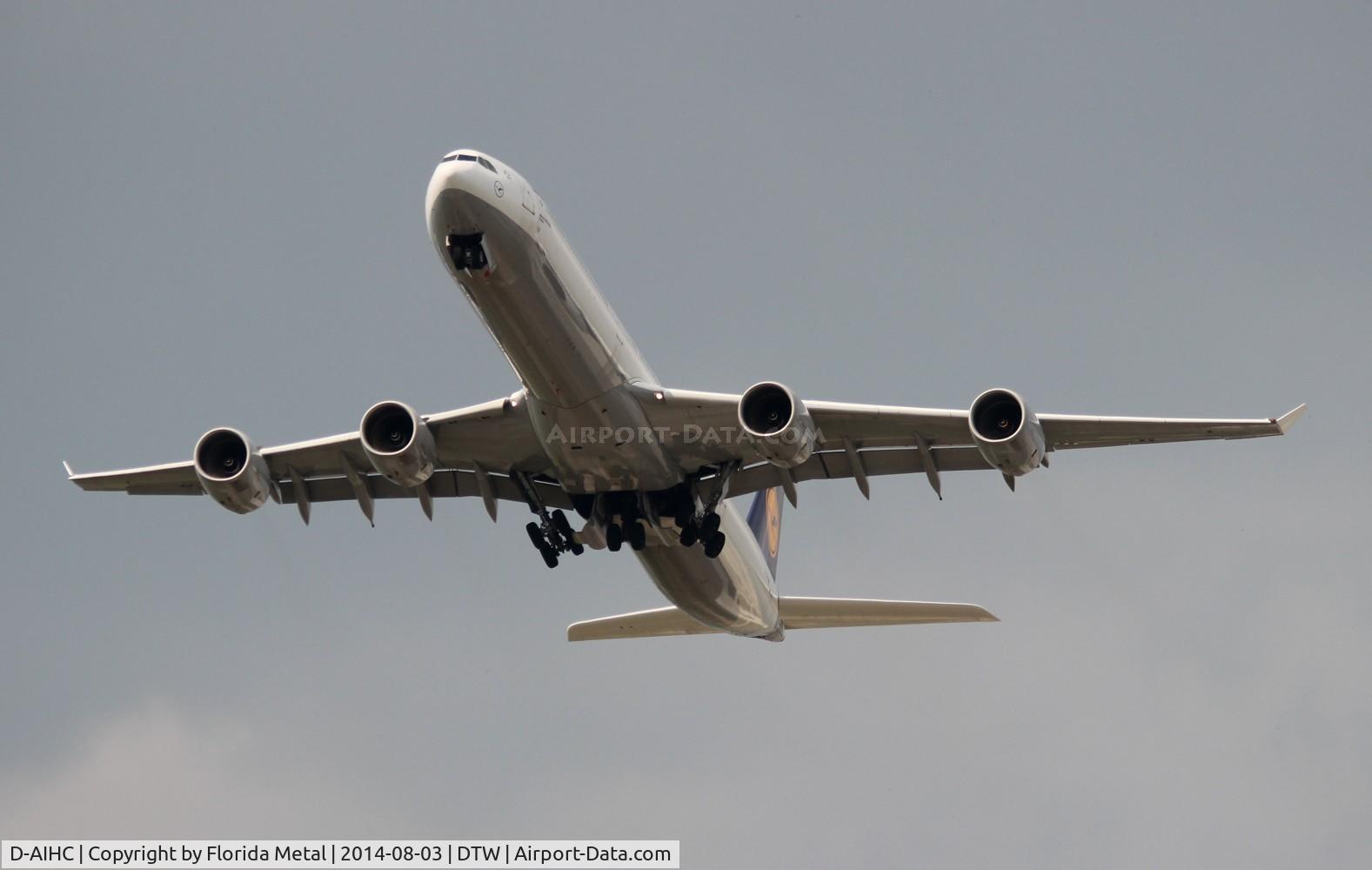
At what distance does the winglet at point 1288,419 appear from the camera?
2698cm

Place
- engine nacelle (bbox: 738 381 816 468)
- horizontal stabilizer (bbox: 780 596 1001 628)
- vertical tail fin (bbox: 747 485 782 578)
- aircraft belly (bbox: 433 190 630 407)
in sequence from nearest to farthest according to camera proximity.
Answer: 1. aircraft belly (bbox: 433 190 630 407)
2. engine nacelle (bbox: 738 381 816 468)
3. horizontal stabilizer (bbox: 780 596 1001 628)
4. vertical tail fin (bbox: 747 485 782 578)

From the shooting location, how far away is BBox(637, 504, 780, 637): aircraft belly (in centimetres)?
3291

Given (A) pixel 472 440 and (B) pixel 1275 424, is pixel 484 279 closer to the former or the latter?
(A) pixel 472 440

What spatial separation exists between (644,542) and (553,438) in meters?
3.30

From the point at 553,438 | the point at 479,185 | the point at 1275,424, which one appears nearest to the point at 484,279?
the point at 479,185

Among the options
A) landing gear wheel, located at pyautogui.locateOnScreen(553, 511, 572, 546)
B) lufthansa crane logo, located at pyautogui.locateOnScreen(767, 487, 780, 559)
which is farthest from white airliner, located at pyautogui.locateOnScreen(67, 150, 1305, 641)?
lufthansa crane logo, located at pyautogui.locateOnScreen(767, 487, 780, 559)

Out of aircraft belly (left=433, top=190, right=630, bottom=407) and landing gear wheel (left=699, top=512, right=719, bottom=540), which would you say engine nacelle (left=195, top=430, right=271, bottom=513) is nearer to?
aircraft belly (left=433, top=190, right=630, bottom=407)

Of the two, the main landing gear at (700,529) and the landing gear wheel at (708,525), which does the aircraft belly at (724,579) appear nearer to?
the main landing gear at (700,529)

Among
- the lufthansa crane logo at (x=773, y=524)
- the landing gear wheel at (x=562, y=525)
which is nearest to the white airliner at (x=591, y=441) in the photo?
the landing gear wheel at (x=562, y=525)

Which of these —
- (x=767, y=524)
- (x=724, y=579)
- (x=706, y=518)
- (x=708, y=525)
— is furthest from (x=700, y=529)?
(x=767, y=524)

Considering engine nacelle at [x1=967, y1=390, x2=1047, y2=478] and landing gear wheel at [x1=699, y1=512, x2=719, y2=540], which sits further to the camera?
landing gear wheel at [x1=699, y1=512, x2=719, y2=540]

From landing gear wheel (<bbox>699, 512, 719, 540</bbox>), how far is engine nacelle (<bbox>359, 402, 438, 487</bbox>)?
497cm

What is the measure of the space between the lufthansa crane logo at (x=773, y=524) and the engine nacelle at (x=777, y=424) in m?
9.52

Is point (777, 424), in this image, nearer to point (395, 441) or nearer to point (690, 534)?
point (690, 534)
